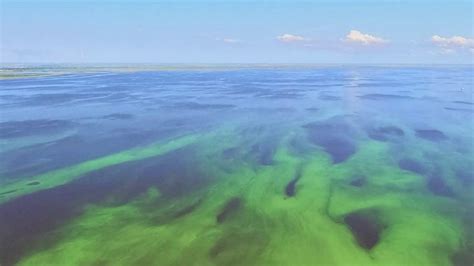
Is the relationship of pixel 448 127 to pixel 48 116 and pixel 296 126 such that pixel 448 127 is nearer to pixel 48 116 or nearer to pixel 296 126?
pixel 296 126

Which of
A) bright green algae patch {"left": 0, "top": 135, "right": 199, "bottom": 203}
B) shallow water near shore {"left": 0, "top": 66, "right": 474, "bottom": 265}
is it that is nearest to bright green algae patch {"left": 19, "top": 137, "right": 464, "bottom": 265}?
shallow water near shore {"left": 0, "top": 66, "right": 474, "bottom": 265}

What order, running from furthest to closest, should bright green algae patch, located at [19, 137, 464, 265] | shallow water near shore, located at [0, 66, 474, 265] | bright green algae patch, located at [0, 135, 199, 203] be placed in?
1. bright green algae patch, located at [0, 135, 199, 203]
2. shallow water near shore, located at [0, 66, 474, 265]
3. bright green algae patch, located at [19, 137, 464, 265]

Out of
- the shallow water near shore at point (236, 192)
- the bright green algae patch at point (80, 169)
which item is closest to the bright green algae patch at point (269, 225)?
the shallow water near shore at point (236, 192)

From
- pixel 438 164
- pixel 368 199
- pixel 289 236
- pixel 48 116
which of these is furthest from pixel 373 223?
pixel 48 116

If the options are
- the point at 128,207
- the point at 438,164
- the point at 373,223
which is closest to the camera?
the point at 373,223

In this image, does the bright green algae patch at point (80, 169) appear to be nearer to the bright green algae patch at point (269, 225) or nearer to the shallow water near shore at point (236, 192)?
the shallow water near shore at point (236, 192)

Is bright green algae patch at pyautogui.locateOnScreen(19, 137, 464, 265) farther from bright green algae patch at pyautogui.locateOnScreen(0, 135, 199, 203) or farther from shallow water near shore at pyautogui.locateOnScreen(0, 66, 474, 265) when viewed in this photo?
bright green algae patch at pyautogui.locateOnScreen(0, 135, 199, 203)

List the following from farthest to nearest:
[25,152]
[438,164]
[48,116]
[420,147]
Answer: [48,116], [420,147], [25,152], [438,164]
